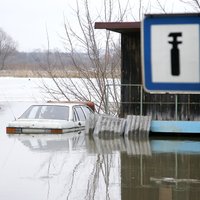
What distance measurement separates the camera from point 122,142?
16.9 metres

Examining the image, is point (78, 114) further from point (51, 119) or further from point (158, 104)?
point (158, 104)

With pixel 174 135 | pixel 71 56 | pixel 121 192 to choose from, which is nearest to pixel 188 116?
pixel 174 135

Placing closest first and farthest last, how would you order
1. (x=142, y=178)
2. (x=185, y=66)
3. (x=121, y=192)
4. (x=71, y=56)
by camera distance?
(x=185, y=66)
(x=121, y=192)
(x=142, y=178)
(x=71, y=56)

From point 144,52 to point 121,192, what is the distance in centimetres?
678

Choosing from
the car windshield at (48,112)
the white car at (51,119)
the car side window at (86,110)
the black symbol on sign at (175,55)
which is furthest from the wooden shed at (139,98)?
the black symbol on sign at (175,55)

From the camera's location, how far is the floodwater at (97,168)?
916cm

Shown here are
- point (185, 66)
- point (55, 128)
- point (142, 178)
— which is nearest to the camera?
point (185, 66)

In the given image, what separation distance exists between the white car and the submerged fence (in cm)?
125

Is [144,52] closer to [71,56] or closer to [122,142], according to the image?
[122,142]

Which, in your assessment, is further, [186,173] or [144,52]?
[186,173]

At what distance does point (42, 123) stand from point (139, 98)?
377cm

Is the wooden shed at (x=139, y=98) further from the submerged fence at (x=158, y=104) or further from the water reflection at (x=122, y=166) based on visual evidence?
the water reflection at (x=122, y=166)

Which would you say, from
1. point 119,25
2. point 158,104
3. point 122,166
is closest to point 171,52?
point 122,166

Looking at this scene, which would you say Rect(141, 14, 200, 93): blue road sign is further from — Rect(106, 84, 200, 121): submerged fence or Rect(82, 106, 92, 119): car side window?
Rect(82, 106, 92, 119): car side window
